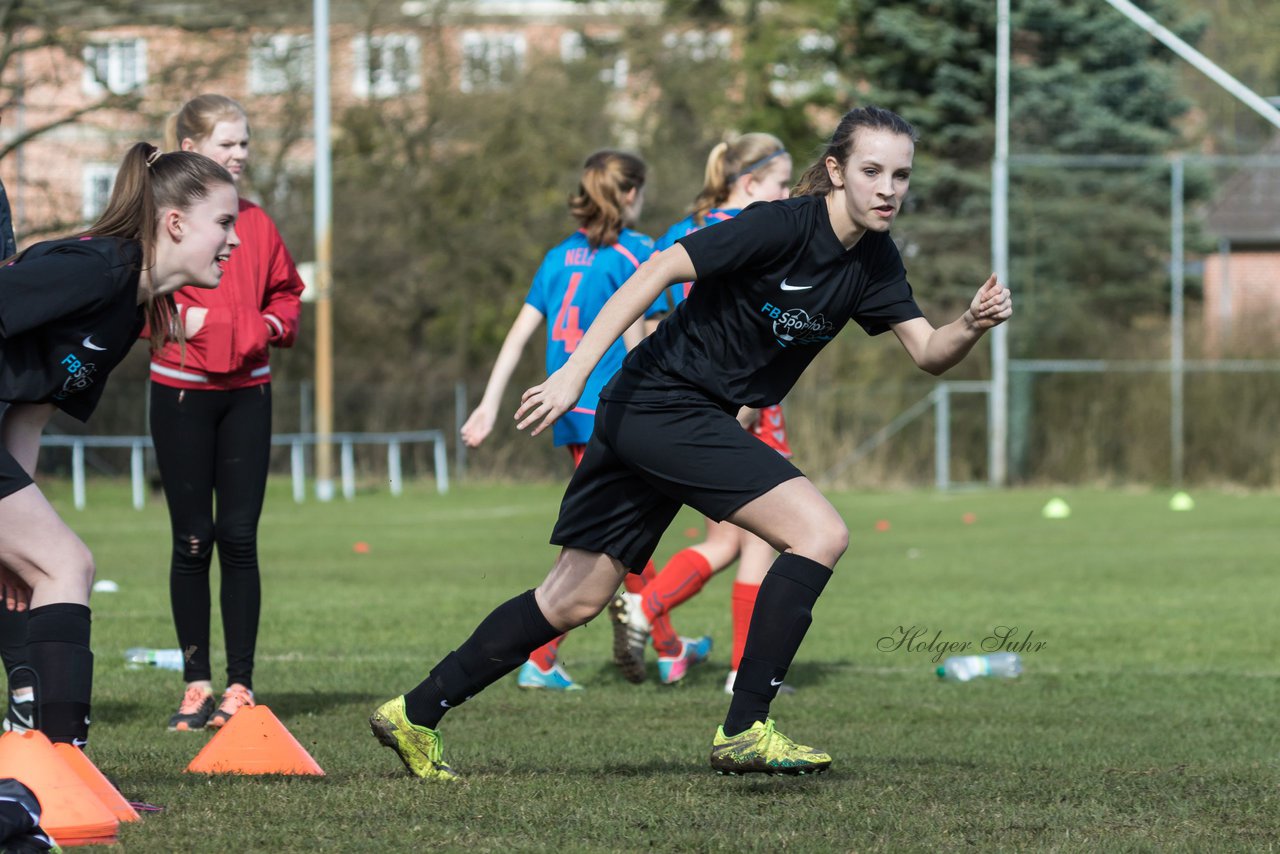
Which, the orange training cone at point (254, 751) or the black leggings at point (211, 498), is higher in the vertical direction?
the black leggings at point (211, 498)

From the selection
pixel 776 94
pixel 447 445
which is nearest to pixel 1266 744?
pixel 447 445

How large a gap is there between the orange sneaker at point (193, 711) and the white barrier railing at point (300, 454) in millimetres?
16978

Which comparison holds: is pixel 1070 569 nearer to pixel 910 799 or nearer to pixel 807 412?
pixel 910 799

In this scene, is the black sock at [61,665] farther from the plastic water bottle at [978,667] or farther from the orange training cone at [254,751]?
the plastic water bottle at [978,667]

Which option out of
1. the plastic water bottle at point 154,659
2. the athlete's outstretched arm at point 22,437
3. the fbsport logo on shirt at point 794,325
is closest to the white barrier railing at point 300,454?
the plastic water bottle at point 154,659

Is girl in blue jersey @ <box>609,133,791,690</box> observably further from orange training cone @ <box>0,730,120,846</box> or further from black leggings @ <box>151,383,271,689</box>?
orange training cone @ <box>0,730,120,846</box>

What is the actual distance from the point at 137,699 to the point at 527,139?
2678 cm

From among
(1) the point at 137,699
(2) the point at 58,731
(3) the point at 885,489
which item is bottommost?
(3) the point at 885,489

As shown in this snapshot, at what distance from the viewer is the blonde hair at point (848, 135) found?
4879 mm

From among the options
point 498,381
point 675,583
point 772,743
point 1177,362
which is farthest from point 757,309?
point 1177,362

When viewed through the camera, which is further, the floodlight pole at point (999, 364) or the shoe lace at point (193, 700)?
the floodlight pole at point (999, 364)

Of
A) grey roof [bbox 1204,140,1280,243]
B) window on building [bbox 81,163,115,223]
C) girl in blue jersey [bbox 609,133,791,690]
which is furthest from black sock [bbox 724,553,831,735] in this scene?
grey roof [bbox 1204,140,1280,243]

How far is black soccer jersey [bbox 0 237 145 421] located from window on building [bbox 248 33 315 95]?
23.8 metres

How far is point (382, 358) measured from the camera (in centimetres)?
3212
